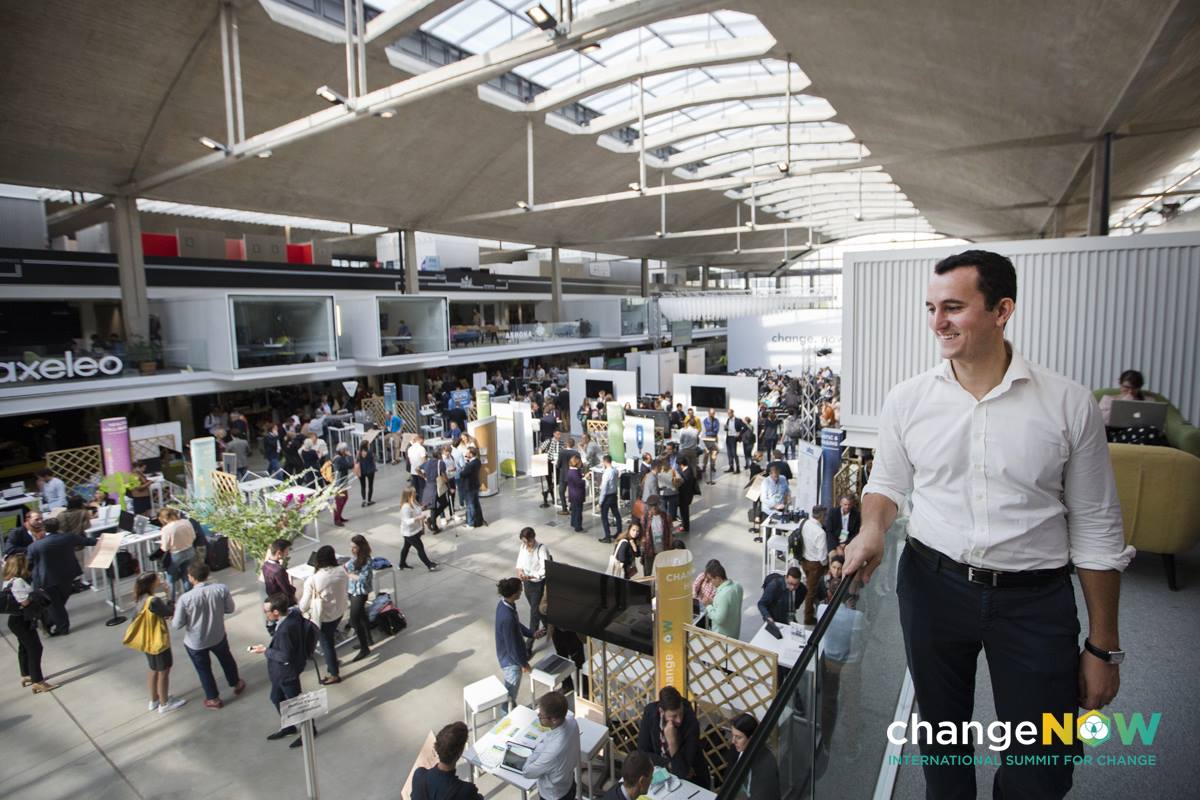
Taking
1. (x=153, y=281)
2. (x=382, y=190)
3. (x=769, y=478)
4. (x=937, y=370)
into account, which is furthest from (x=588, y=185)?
(x=937, y=370)

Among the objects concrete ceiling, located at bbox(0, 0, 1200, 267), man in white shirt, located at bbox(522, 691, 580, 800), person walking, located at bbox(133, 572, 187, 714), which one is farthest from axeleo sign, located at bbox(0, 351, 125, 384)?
man in white shirt, located at bbox(522, 691, 580, 800)

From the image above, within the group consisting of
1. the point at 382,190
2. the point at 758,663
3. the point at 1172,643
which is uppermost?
the point at 382,190

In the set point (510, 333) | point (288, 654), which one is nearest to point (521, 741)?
point (288, 654)

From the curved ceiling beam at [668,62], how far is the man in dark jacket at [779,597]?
38.3ft

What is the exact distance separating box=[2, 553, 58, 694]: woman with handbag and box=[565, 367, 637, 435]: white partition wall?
455 inches

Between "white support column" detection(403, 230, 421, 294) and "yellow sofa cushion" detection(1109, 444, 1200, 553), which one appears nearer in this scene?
"yellow sofa cushion" detection(1109, 444, 1200, 553)

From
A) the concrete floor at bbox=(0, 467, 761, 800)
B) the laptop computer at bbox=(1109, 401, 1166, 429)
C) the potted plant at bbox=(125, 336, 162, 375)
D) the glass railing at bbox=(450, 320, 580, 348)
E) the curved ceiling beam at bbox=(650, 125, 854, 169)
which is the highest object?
the curved ceiling beam at bbox=(650, 125, 854, 169)

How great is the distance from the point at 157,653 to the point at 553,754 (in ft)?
13.2

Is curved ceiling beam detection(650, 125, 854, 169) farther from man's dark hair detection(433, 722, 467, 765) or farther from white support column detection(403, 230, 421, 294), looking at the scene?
man's dark hair detection(433, 722, 467, 765)

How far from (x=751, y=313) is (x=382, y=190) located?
1583 centimetres

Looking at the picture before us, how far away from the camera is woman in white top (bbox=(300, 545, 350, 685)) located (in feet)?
19.2

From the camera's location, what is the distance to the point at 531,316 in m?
32.7

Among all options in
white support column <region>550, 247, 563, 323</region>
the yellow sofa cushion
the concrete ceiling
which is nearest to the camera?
the yellow sofa cushion

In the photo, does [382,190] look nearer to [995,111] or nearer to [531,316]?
[531,316]
